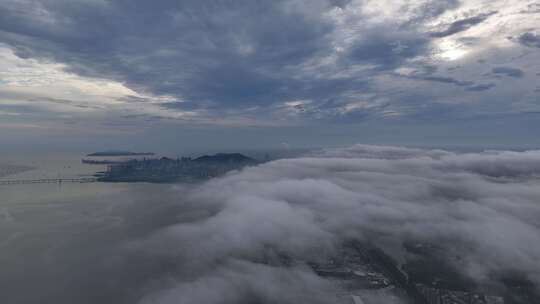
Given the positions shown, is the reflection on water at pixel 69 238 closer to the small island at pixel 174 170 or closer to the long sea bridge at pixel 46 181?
the long sea bridge at pixel 46 181

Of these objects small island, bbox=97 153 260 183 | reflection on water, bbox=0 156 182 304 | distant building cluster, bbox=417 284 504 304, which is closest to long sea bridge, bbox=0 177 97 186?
small island, bbox=97 153 260 183

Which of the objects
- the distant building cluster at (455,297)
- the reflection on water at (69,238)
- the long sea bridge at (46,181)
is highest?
the long sea bridge at (46,181)

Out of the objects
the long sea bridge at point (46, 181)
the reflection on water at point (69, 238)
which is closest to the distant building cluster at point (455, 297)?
the reflection on water at point (69, 238)

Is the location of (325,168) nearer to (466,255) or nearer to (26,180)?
(466,255)

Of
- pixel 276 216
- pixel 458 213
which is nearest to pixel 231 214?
pixel 276 216

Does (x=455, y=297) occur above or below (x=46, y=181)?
below

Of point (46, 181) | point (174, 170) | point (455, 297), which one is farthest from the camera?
point (174, 170)

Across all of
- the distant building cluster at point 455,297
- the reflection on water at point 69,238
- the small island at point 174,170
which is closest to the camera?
the distant building cluster at point 455,297

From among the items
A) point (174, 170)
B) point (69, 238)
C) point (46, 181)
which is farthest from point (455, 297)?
point (46, 181)

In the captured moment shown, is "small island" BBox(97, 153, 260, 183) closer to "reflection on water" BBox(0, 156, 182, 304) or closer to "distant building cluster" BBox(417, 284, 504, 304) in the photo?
"reflection on water" BBox(0, 156, 182, 304)

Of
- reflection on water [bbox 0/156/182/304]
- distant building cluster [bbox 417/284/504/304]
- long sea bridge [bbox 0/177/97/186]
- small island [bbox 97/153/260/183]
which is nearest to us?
distant building cluster [bbox 417/284/504/304]

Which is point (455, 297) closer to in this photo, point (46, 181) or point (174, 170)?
point (174, 170)
